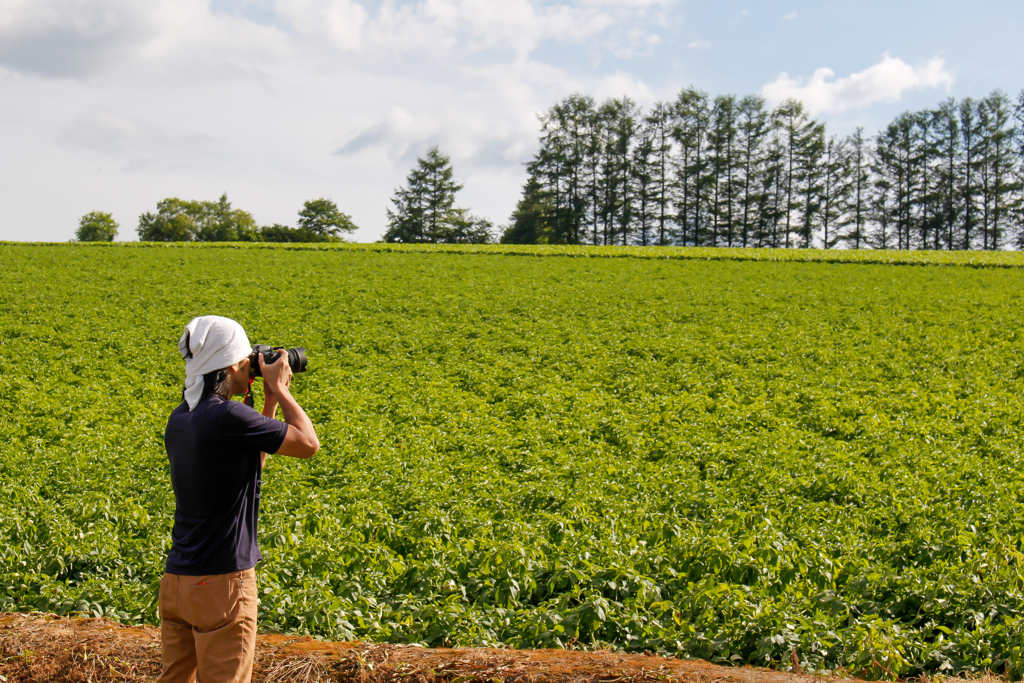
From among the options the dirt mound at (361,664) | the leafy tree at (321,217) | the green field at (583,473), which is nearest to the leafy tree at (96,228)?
the leafy tree at (321,217)

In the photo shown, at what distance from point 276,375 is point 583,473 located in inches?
251

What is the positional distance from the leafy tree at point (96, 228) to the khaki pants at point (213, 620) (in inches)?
3486

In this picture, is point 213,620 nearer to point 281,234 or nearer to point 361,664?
point 361,664

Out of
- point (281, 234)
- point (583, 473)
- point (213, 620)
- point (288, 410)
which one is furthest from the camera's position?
point (281, 234)

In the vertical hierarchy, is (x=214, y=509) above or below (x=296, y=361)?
below

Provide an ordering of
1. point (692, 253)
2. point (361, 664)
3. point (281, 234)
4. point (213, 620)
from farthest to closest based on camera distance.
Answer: point (281, 234)
point (692, 253)
point (361, 664)
point (213, 620)

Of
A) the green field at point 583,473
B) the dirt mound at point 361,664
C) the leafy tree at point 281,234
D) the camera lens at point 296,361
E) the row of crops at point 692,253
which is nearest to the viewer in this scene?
the camera lens at point 296,361

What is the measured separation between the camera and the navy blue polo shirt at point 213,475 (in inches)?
114

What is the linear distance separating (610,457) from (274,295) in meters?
15.8

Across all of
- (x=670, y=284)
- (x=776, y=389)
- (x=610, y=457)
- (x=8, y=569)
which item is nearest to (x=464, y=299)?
(x=670, y=284)

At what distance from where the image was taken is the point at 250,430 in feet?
9.53

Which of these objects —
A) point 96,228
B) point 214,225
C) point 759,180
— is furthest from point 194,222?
point 759,180

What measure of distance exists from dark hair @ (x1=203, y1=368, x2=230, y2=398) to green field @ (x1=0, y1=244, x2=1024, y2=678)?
286cm

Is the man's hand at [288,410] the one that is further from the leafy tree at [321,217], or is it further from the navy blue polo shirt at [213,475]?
the leafy tree at [321,217]
